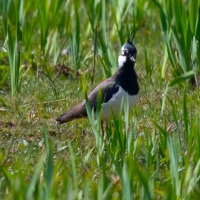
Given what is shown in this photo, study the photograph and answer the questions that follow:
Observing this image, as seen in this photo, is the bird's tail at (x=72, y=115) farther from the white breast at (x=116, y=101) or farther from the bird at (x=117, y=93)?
the white breast at (x=116, y=101)

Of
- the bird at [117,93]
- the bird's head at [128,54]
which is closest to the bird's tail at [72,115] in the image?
the bird at [117,93]

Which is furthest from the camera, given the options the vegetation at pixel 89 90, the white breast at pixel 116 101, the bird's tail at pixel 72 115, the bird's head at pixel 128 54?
the bird's head at pixel 128 54

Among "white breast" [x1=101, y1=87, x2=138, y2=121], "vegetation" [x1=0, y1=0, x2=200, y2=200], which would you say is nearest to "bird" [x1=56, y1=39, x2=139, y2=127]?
"white breast" [x1=101, y1=87, x2=138, y2=121]

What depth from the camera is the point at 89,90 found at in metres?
5.94

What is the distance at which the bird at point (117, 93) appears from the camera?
478 cm

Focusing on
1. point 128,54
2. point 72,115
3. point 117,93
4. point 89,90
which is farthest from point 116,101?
point 89,90

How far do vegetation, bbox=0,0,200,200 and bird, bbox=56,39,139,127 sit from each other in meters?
0.12

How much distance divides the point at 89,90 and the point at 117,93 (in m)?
1.14

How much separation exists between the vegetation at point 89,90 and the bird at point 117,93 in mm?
119

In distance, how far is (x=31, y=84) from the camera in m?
6.00

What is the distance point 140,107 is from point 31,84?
108 cm

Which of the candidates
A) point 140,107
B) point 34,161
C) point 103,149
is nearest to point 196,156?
point 103,149

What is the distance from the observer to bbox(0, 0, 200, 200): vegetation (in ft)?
12.0

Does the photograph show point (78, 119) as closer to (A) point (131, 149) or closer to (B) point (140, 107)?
(B) point (140, 107)
